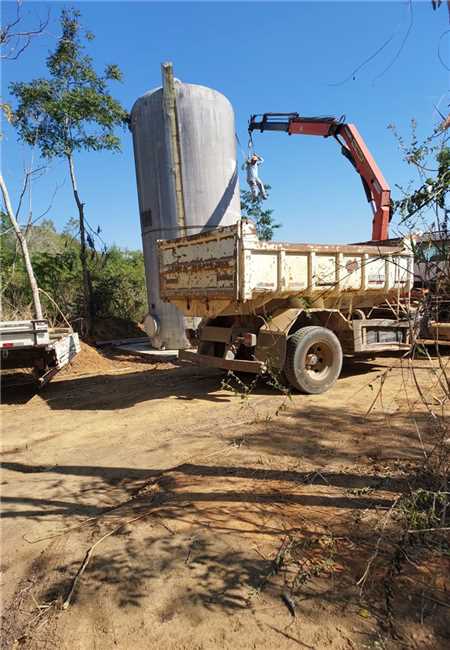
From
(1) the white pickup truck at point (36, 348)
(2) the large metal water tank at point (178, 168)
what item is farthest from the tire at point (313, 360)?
(2) the large metal water tank at point (178, 168)

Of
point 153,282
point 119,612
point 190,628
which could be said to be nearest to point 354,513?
→ point 190,628

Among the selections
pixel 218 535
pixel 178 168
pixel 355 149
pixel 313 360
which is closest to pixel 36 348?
pixel 313 360

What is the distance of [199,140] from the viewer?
10602 mm

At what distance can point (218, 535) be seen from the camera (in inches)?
108

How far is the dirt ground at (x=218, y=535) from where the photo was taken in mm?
2078

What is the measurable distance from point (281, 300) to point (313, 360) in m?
1.03

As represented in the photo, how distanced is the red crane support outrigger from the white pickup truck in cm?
704

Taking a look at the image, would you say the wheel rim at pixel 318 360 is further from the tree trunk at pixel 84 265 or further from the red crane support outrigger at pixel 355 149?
the tree trunk at pixel 84 265

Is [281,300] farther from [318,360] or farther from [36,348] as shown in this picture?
[36,348]

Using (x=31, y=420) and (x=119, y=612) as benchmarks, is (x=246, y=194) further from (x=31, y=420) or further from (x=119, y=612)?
(x=119, y=612)

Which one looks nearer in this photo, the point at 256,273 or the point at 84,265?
the point at 256,273

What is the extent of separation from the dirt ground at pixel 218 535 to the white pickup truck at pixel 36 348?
1.47 metres

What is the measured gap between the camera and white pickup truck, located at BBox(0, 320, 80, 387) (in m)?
6.55

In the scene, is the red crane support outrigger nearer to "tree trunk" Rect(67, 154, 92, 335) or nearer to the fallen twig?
"tree trunk" Rect(67, 154, 92, 335)
